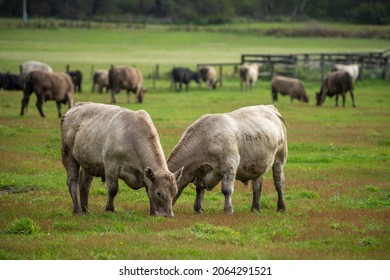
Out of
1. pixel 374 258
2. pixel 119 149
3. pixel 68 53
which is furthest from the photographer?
pixel 68 53

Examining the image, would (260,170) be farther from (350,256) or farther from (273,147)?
(350,256)

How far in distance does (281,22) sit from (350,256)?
11621 centimetres

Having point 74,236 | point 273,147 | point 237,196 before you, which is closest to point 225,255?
point 74,236

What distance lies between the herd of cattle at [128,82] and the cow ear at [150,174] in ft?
68.4

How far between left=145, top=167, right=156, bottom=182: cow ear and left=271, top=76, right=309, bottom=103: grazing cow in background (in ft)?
110

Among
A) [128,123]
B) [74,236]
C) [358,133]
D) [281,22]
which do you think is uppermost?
[128,123]

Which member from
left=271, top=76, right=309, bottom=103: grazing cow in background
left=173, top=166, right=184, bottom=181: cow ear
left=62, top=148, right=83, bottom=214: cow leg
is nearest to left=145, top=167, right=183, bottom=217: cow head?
left=173, top=166, right=184, bottom=181: cow ear

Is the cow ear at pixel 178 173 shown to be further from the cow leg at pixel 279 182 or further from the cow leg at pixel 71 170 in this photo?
the cow leg at pixel 279 182

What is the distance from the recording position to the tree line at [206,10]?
403 ft

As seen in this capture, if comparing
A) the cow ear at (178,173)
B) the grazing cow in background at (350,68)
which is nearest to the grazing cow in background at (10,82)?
the grazing cow in background at (350,68)

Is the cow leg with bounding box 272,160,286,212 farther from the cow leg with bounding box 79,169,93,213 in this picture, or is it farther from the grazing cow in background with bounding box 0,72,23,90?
the grazing cow in background with bounding box 0,72,23,90

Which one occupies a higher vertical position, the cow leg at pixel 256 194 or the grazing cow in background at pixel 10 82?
the cow leg at pixel 256 194

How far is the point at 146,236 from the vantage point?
42.4 feet

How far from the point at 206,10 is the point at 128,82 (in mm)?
90617
